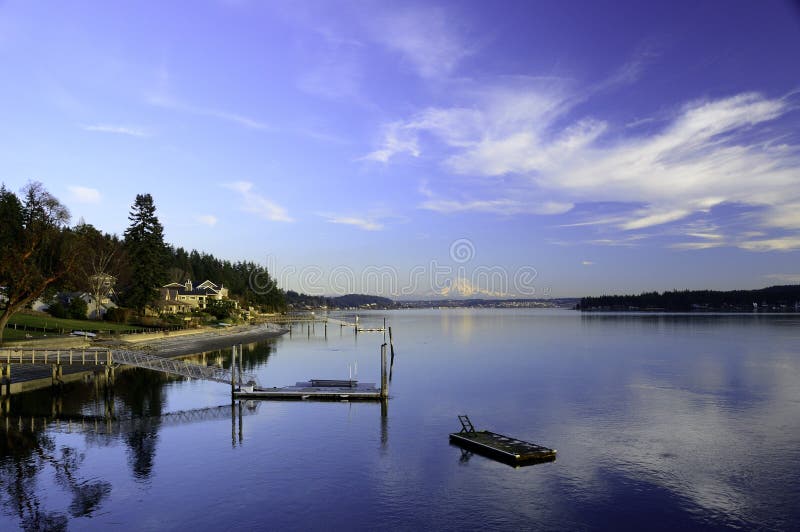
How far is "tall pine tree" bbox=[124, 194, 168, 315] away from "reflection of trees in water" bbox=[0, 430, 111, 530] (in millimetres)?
70461

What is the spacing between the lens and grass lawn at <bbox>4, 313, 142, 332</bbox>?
71.1m

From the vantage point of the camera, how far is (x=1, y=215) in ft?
342

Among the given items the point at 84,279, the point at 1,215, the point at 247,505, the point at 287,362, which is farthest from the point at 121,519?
the point at 1,215

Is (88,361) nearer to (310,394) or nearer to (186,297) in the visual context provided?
(310,394)

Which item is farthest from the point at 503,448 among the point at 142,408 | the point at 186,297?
the point at 186,297

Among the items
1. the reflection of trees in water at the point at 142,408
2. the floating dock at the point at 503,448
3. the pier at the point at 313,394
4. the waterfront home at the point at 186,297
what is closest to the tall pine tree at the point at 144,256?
the waterfront home at the point at 186,297

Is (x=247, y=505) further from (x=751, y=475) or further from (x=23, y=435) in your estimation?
(x=751, y=475)

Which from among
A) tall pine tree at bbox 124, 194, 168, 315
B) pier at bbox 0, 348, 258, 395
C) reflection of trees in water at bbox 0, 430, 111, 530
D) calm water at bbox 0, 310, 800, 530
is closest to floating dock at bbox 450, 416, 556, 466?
calm water at bbox 0, 310, 800, 530

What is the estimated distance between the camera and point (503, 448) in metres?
31.2

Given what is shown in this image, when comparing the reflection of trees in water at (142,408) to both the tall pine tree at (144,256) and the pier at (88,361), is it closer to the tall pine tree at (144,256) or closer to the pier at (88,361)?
the pier at (88,361)

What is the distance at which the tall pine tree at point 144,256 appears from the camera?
332 feet

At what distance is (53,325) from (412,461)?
216 ft

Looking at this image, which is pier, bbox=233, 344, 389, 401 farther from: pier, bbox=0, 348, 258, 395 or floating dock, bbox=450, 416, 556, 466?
floating dock, bbox=450, 416, 556, 466

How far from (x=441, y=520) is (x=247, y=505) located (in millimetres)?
8392
